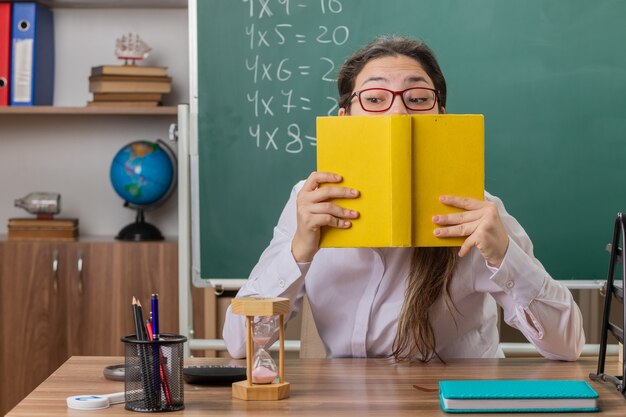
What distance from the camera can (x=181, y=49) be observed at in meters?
3.40

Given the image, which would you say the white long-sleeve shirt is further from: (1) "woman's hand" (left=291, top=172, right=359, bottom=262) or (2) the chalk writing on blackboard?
(2) the chalk writing on blackboard

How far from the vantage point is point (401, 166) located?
147 centimetres

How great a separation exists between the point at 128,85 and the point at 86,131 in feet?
1.31

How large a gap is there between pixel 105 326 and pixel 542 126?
5.12ft

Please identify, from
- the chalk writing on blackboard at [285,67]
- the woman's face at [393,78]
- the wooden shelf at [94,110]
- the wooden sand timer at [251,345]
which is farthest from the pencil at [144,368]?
the wooden shelf at [94,110]

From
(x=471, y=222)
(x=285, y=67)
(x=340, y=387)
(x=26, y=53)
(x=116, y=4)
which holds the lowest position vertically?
(x=340, y=387)

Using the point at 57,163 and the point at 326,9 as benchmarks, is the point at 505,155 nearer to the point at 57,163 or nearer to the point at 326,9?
the point at 326,9

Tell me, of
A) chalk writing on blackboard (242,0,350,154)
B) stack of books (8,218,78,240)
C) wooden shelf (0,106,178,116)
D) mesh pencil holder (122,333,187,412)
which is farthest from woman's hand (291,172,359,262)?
stack of books (8,218,78,240)

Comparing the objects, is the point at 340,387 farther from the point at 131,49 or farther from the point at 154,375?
the point at 131,49

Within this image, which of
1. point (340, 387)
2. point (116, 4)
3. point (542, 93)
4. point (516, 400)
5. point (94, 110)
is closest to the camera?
point (516, 400)

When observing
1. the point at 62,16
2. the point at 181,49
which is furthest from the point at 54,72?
the point at 181,49

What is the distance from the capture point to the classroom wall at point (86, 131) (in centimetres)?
340

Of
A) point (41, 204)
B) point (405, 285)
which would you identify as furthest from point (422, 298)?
point (41, 204)

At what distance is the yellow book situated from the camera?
1.48 m
